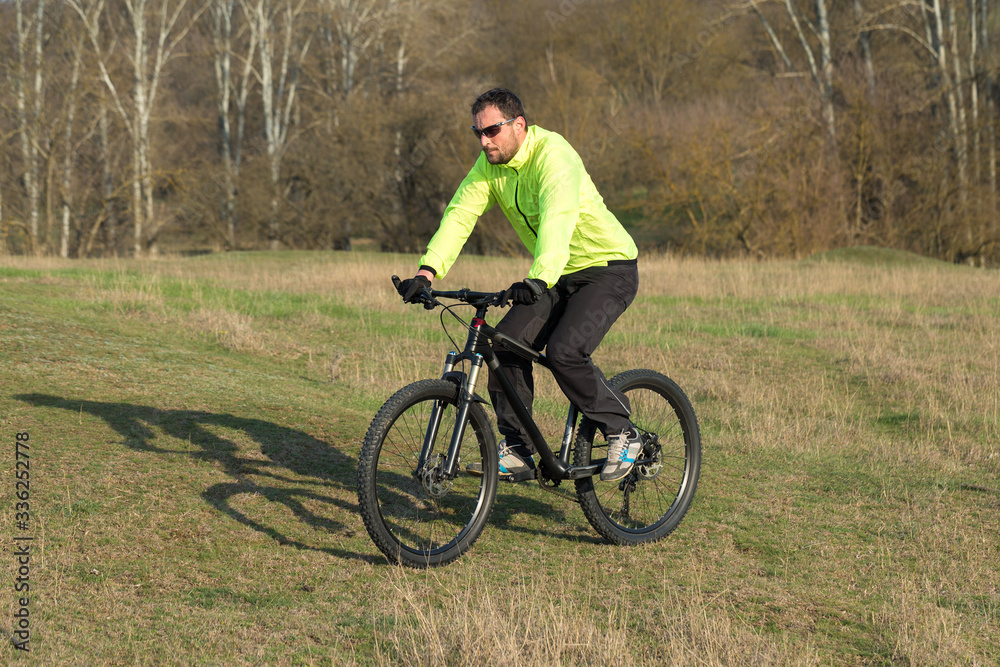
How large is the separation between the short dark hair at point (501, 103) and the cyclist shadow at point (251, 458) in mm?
2259

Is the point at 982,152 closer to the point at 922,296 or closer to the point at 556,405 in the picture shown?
the point at 922,296

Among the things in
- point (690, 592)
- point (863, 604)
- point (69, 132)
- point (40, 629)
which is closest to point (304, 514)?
point (40, 629)

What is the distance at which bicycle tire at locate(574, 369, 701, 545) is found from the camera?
17.5 feet

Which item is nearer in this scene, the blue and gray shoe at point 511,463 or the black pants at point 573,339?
the black pants at point 573,339

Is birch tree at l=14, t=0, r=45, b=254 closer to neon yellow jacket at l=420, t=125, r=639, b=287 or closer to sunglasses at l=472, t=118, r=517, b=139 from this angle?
neon yellow jacket at l=420, t=125, r=639, b=287

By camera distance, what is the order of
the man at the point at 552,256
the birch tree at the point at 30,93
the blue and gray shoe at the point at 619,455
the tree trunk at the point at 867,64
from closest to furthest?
the man at the point at 552,256 < the blue and gray shoe at the point at 619,455 < the tree trunk at the point at 867,64 < the birch tree at the point at 30,93

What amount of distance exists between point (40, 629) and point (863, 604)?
352 centimetres

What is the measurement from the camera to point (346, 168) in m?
37.3

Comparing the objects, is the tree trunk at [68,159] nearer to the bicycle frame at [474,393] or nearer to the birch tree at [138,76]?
the birch tree at [138,76]

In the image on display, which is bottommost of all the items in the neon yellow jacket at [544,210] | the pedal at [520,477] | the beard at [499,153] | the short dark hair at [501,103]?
the pedal at [520,477]

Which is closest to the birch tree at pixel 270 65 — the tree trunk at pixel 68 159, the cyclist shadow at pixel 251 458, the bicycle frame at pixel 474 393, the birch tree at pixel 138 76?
the birch tree at pixel 138 76

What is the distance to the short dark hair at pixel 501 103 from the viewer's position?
471 centimetres

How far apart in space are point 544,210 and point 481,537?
1.81 meters

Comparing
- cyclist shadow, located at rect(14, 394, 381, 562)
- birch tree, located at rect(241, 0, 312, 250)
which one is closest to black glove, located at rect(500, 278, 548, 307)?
cyclist shadow, located at rect(14, 394, 381, 562)
